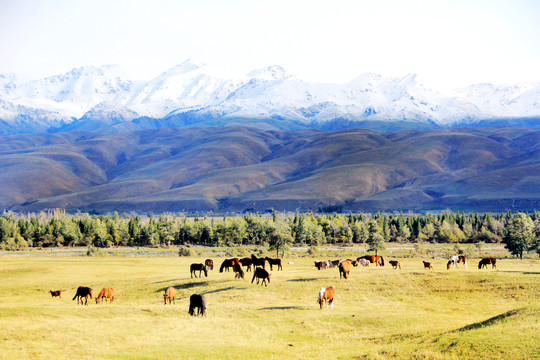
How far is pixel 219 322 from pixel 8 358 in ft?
45.4

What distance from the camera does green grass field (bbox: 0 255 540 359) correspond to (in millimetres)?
28656

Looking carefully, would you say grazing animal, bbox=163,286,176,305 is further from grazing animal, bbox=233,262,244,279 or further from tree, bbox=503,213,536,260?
tree, bbox=503,213,536,260

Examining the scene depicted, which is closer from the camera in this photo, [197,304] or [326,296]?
[197,304]

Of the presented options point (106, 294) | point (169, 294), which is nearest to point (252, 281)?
point (169, 294)

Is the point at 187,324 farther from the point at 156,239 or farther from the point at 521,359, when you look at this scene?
the point at 156,239

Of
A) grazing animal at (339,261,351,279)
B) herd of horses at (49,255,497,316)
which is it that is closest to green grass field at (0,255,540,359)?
herd of horses at (49,255,497,316)

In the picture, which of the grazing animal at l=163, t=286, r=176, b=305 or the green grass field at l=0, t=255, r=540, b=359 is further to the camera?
the grazing animal at l=163, t=286, r=176, b=305

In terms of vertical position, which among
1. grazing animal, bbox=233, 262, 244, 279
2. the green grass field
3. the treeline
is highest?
the treeline

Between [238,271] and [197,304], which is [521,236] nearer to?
[238,271]

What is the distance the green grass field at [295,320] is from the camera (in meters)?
28.7

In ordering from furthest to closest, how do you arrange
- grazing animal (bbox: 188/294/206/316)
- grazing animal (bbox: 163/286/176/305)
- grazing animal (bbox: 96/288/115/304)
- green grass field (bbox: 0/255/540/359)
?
grazing animal (bbox: 96/288/115/304), grazing animal (bbox: 163/286/176/305), grazing animal (bbox: 188/294/206/316), green grass field (bbox: 0/255/540/359)

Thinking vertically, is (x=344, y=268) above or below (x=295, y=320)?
above

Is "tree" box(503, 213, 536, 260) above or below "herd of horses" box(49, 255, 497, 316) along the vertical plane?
above

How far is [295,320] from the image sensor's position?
3734cm
